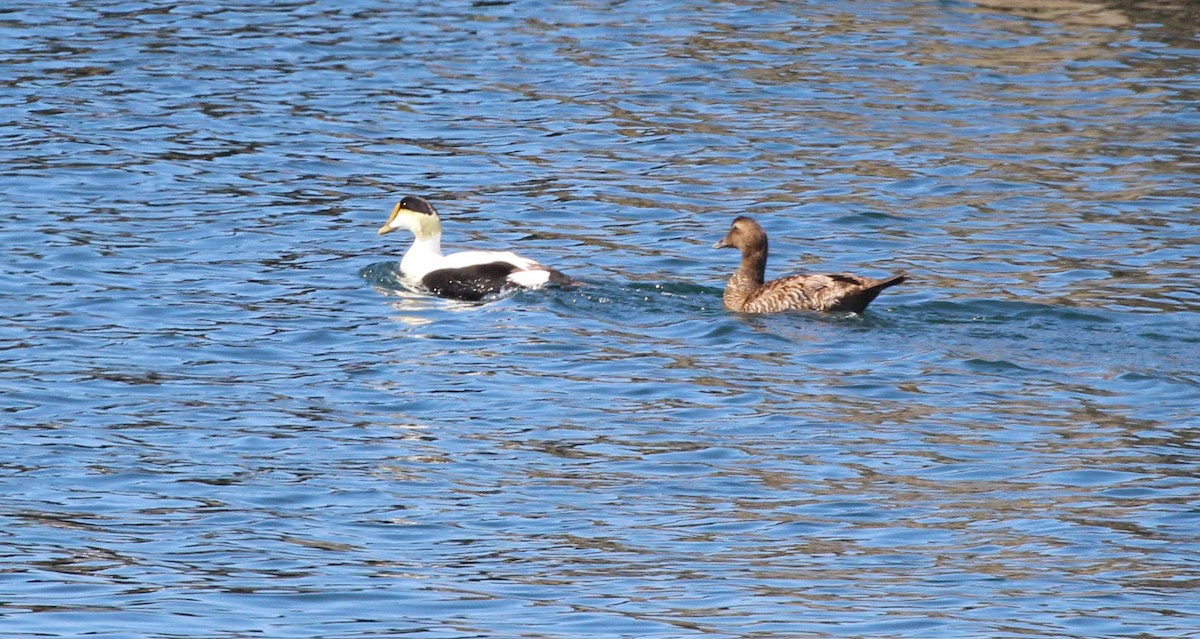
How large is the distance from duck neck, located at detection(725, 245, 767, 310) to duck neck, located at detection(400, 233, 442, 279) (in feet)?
7.68

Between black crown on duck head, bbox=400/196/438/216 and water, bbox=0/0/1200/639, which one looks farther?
black crown on duck head, bbox=400/196/438/216

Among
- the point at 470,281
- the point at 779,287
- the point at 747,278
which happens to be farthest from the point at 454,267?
the point at 779,287

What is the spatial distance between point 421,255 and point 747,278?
264 cm

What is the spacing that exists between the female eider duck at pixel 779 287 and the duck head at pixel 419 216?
87.3 inches

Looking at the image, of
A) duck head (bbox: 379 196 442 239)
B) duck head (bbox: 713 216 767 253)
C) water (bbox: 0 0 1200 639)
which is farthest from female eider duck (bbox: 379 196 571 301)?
duck head (bbox: 713 216 767 253)

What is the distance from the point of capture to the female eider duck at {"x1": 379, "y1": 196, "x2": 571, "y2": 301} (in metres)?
14.2

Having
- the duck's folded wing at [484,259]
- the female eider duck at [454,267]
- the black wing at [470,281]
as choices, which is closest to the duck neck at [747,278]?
the female eider duck at [454,267]

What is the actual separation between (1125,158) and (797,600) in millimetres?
11790

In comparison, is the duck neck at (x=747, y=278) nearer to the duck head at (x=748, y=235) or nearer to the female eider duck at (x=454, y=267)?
the duck head at (x=748, y=235)

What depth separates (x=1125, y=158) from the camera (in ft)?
61.7

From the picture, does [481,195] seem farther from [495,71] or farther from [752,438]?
[752,438]

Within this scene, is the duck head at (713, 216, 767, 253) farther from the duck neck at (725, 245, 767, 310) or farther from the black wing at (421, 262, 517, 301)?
the black wing at (421, 262, 517, 301)

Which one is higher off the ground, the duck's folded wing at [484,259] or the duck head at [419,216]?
the duck head at [419,216]

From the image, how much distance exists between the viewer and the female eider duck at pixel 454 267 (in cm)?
1424
